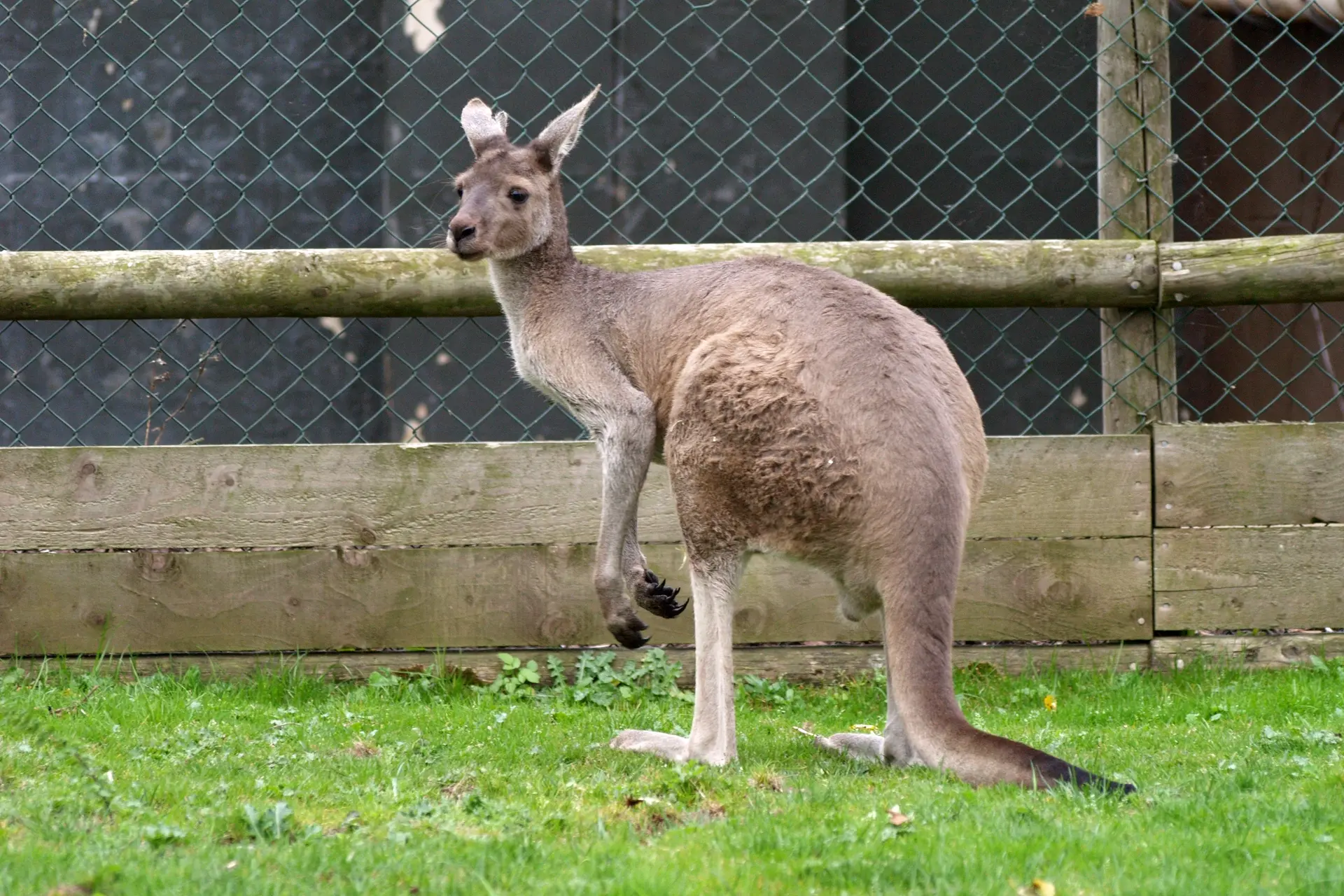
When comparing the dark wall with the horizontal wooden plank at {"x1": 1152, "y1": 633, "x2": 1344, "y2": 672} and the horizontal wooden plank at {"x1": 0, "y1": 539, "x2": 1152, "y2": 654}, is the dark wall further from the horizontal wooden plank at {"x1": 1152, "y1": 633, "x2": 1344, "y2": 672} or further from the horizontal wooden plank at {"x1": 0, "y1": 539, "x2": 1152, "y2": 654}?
the horizontal wooden plank at {"x1": 1152, "y1": 633, "x2": 1344, "y2": 672}

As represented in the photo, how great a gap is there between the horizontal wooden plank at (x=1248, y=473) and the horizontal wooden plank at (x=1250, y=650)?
445mm

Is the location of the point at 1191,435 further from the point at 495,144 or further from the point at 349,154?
the point at 349,154

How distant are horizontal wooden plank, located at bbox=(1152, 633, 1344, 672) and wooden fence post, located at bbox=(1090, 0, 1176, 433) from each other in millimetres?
838

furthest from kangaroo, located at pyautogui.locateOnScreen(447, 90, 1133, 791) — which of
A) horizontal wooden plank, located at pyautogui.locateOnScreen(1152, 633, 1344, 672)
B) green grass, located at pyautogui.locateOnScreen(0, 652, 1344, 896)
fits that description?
horizontal wooden plank, located at pyautogui.locateOnScreen(1152, 633, 1344, 672)

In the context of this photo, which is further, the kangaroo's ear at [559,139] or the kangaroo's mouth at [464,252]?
the kangaroo's ear at [559,139]

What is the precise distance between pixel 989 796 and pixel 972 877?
634 mm

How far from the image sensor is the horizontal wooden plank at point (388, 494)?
16.3 feet

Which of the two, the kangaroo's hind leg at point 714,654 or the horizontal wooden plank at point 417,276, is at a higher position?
the horizontal wooden plank at point 417,276

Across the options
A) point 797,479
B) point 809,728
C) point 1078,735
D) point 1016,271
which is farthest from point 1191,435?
point 797,479

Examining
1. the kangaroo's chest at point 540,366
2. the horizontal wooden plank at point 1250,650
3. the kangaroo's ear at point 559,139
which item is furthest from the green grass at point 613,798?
the kangaroo's ear at point 559,139

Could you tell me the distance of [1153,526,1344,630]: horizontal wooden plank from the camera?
A: 5.07 metres

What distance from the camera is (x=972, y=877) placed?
2.52 meters

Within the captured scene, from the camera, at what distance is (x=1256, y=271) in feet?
16.5

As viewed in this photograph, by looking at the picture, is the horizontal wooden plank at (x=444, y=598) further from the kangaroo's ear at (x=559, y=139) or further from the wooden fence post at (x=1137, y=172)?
the kangaroo's ear at (x=559, y=139)
